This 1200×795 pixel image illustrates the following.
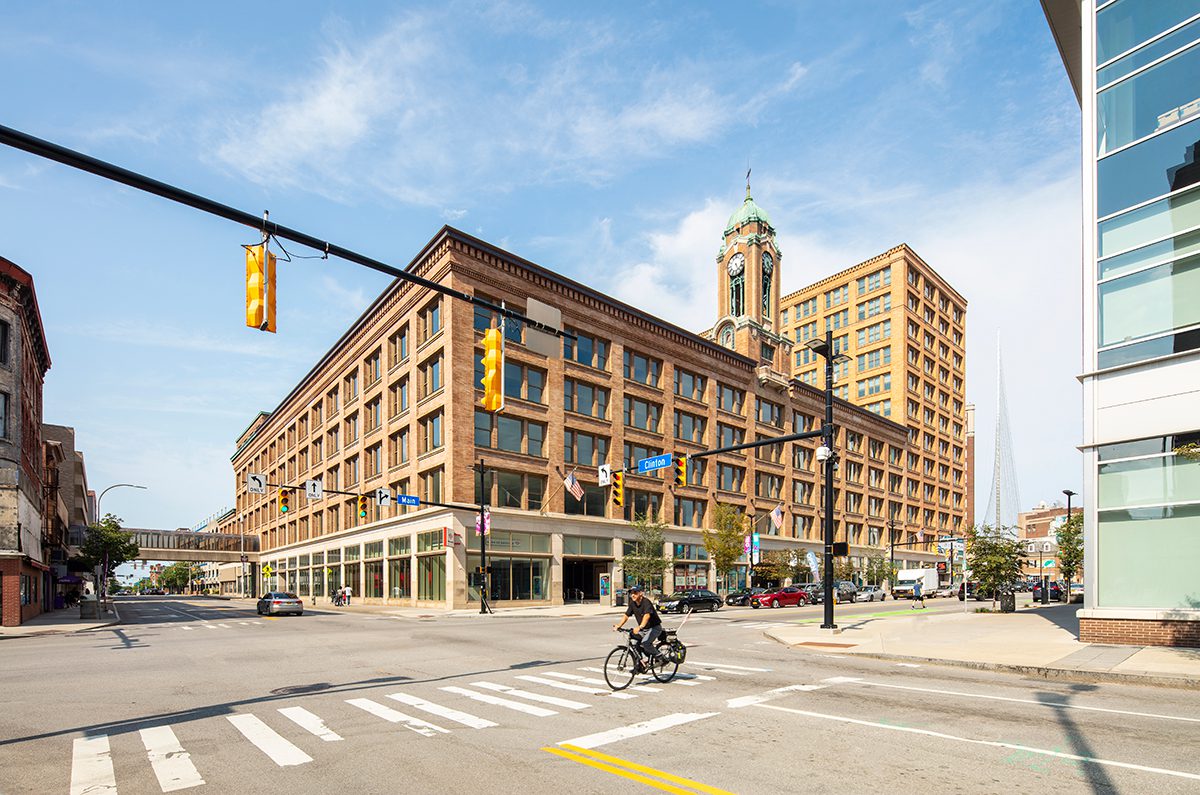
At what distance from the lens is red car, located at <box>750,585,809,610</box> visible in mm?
47969

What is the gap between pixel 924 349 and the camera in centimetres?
9931

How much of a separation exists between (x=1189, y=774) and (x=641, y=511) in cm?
4843

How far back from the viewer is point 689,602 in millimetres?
41562

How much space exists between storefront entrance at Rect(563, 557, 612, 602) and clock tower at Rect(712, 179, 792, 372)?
26.4 m

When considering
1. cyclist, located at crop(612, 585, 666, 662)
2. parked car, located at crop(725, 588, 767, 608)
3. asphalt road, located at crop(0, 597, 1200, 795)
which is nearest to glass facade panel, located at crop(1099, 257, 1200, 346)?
asphalt road, located at crop(0, 597, 1200, 795)

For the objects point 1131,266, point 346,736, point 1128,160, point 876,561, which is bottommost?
point 876,561

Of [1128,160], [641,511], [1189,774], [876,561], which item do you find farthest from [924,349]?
[1189,774]

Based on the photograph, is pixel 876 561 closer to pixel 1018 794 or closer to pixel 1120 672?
pixel 1120 672

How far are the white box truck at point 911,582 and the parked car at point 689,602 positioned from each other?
22007mm

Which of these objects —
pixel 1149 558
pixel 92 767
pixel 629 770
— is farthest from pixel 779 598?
pixel 92 767

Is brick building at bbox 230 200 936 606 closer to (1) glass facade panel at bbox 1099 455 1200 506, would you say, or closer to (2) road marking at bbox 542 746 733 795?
(1) glass facade panel at bbox 1099 455 1200 506

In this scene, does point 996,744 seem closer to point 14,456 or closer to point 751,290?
point 14,456

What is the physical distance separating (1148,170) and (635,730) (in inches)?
832

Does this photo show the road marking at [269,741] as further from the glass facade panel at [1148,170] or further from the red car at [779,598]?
the red car at [779,598]
